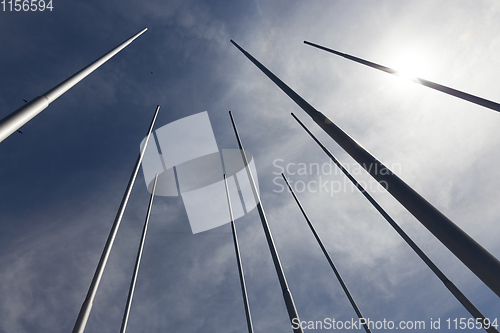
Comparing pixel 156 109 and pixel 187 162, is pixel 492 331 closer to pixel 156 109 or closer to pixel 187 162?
pixel 156 109

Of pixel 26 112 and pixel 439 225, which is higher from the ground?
pixel 26 112

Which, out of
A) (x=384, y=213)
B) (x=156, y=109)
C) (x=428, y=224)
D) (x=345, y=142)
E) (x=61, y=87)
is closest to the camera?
(x=428, y=224)

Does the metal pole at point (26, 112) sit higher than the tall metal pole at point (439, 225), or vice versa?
the metal pole at point (26, 112)

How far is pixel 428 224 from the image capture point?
3.09 metres

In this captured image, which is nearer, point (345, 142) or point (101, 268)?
point (345, 142)

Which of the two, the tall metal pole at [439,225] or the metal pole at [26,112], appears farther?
the metal pole at [26,112]

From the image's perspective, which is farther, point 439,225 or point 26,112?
point 26,112

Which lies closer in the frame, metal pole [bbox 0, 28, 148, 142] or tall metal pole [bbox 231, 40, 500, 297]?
tall metal pole [bbox 231, 40, 500, 297]

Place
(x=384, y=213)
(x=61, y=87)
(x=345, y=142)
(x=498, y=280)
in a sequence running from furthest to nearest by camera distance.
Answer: (x=384, y=213) < (x=61, y=87) < (x=345, y=142) < (x=498, y=280)

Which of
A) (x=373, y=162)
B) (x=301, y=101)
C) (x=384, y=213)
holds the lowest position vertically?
(x=373, y=162)

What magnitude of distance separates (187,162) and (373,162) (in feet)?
72.2

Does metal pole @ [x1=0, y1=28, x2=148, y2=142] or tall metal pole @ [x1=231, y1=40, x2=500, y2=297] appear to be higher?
metal pole @ [x1=0, y1=28, x2=148, y2=142]

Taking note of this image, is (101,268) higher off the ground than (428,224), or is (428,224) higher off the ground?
(101,268)

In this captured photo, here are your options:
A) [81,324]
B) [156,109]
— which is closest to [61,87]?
[81,324]
